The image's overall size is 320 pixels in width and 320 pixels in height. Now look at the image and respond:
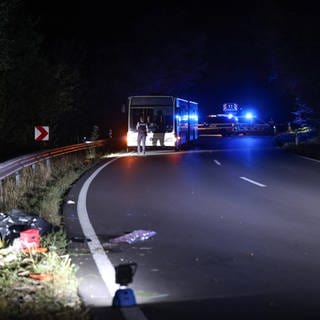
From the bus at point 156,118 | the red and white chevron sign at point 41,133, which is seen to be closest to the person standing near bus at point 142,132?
the bus at point 156,118

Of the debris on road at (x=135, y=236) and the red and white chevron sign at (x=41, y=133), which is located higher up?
the red and white chevron sign at (x=41, y=133)

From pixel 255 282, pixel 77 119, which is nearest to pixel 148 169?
pixel 255 282

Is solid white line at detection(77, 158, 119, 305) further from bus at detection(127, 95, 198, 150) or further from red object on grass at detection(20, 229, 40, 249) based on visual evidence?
bus at detection(127, 95, 198, 150)

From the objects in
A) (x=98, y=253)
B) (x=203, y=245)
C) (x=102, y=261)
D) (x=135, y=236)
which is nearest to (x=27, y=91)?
(x=135, y=236)

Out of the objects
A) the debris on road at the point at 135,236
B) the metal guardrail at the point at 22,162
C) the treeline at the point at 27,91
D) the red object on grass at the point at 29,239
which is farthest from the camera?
the treeline at the point at 27,91

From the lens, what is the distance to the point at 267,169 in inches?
898

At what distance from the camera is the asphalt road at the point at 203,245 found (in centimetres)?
659

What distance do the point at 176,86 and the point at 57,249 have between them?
53.4 metres

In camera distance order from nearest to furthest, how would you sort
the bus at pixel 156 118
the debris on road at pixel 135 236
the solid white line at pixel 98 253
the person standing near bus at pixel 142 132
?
1. the solid white line at pixel 98 253
2. the debris on road at pixel 135 236
3. the person standing near bus at pixel 142 132
4. the bus at pixel 156 118

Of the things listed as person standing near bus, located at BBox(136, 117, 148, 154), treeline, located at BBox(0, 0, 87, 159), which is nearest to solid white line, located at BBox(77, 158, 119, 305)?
treeline, located at BBox(0, 0, 87, 159)

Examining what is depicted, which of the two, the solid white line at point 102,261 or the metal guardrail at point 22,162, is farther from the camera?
the metal guardrail at point 22,162

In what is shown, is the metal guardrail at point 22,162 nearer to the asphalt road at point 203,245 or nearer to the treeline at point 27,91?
the asphalt road at point 203,245

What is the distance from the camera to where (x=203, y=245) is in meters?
9.43

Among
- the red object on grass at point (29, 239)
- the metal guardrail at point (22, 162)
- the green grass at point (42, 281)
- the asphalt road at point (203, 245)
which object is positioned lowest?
the asphalt road at point (203, 245)
